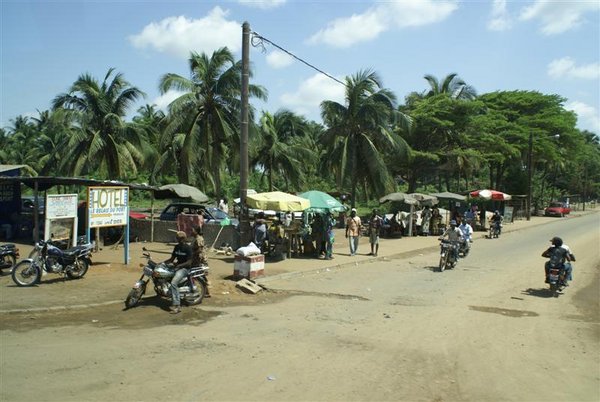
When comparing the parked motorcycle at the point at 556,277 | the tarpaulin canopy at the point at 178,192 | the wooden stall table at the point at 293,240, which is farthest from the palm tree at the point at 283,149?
the parked motorcycle at the point at 556,277

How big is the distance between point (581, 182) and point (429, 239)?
64.5 metres

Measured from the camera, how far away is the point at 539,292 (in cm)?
1257

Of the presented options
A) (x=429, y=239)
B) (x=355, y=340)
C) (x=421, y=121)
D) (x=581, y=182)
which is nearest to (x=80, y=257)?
(x=355, y=340)

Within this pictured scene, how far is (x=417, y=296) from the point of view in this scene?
38.2 ft

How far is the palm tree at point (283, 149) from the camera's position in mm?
39250

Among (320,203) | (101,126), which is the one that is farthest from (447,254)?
(101,126)

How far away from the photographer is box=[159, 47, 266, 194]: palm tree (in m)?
24.9

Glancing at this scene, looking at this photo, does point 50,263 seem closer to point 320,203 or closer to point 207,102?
point 320,203

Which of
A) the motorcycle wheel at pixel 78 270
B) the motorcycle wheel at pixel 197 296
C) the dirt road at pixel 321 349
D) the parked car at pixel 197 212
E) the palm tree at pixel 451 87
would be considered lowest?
the dirt road at pixel 321 349

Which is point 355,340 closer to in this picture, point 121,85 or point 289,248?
point 289,248

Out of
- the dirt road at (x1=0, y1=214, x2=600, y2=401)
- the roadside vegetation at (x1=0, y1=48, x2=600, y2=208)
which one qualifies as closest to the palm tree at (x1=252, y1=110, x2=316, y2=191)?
the roadside vegetation at (x1=0, y1=48, x2=600, y2=208)

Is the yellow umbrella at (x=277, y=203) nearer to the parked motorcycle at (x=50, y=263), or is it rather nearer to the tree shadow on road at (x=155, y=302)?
the parked motorcycle at (x=50, y=263)

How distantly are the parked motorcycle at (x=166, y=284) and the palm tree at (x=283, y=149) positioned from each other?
28.8 metres

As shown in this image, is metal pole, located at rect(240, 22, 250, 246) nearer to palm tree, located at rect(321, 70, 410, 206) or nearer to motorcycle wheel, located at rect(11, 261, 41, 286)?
motorcycle wheel, located at rect(11, 261, 41, 286)
